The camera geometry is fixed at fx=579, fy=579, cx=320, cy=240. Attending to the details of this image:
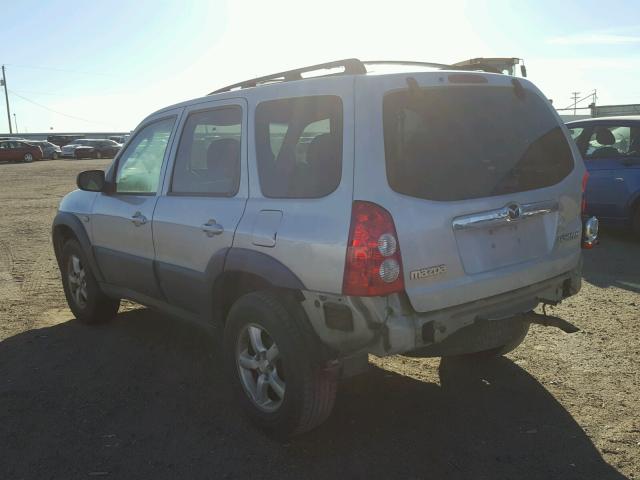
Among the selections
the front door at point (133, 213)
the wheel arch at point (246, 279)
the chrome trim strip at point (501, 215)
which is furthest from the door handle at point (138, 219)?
the chrome trim strip at point (501, 215)

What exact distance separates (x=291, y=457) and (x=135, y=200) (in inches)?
92.0

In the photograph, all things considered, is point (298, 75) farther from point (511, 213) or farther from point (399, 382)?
point (399, 382)

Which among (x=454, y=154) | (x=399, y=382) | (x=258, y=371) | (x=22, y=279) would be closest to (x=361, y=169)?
(x=454, y=154)

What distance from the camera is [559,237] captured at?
335 cm

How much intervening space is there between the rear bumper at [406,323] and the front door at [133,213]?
183 centimetres

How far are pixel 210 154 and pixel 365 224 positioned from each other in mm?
1564

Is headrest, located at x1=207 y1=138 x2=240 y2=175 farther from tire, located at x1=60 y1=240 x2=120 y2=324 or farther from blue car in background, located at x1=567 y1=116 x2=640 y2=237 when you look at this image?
blue car in background, located at x1=567 y1=116 x2=640 y2=237

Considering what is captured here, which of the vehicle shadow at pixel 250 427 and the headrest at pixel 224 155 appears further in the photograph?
the headrest at pixel 224 155

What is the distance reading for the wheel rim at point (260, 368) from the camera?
3.22m

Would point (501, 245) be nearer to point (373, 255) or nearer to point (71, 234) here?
point (373, 255)

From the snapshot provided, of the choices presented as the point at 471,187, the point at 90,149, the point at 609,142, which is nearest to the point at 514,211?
the point at 471,187

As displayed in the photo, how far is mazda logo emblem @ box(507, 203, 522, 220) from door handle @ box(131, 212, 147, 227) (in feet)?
8.34

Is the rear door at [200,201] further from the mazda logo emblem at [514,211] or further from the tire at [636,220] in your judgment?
the tire at [636,220]

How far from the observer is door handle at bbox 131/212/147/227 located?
4.22m
